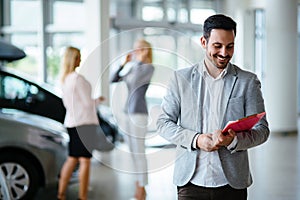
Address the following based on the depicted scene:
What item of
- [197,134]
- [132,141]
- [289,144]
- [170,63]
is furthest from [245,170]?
[289,144]

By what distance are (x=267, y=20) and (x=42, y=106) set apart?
16.9 feet

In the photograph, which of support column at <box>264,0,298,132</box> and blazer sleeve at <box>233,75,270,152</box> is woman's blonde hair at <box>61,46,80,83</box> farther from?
support column at <box>264,0,298,132</box>

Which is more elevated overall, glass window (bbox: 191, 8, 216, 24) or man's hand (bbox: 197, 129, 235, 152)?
glass window (bbox: 191, 8, 216, 24)

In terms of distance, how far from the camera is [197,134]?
219 cm

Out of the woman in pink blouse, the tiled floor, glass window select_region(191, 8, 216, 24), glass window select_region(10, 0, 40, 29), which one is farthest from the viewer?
glass window select_region(191, 8, 216, 24)

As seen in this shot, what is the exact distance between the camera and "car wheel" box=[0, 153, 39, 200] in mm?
5273

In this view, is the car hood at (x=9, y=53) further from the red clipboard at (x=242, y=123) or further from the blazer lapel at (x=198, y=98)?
the red clipboard at (x=242, y=123)

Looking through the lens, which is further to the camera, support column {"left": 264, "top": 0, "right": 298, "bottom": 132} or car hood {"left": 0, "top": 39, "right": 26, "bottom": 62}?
support column {"left": 264, "top": 0, "right": 298, "bottom": 132}

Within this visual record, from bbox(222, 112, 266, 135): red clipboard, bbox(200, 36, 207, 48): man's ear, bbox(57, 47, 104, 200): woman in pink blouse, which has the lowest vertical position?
bbox(57, 47, 104, 200): woman in pink blouse

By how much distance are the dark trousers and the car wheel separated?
3.24m

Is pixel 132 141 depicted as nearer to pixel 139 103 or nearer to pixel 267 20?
pixel 139 103

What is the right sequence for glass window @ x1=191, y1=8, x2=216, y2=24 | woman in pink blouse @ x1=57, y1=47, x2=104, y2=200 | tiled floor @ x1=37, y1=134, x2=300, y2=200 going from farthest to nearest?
glass window @ x1=191, y1=8, x2=216, y2=24
tiled floor @ x1=37, y1=134, x2=300, y2=200
woman in pink blouse @ x1=57, y1=47, x2=104, y2=200

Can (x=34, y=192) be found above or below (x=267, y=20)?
below

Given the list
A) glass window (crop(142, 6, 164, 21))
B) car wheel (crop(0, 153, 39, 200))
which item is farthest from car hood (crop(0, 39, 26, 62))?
glass window (crop(142, 6, 164, 21))
